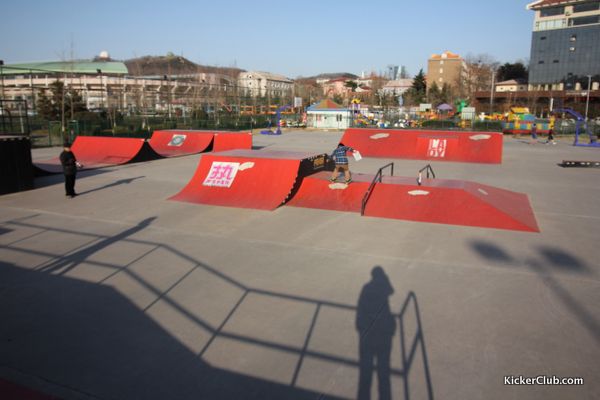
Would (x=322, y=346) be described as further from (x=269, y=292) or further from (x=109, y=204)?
(x=109, y=204)

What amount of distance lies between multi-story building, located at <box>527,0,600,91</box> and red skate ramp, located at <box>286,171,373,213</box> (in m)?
89.1

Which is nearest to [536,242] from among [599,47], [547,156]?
[547,156]

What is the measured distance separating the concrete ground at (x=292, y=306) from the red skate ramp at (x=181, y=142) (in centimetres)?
1500

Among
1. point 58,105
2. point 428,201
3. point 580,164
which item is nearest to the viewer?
point 428,201

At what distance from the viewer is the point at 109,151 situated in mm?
21812

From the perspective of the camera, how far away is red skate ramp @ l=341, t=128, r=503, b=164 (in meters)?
22.6

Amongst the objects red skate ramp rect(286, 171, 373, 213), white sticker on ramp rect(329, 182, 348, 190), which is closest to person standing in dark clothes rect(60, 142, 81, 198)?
red skate ramp rect(286, 171, 373, 213)

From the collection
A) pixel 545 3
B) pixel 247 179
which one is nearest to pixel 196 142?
pixel 247 179

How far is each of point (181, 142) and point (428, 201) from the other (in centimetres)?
1897

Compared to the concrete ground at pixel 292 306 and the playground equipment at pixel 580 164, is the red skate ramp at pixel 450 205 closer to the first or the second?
the concrete ground at pixel 292 306

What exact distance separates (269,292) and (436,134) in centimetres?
2092

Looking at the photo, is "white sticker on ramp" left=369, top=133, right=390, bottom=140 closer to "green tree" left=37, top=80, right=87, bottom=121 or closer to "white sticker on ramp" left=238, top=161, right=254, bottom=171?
"white sticker on ramp" left=238, top=161, right=254, bottom=171

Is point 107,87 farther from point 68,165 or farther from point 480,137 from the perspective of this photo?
point 480,137

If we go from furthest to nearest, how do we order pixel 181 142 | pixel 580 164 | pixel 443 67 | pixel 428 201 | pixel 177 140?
pixel 443 67 → pixel 177 140 → pixel 181 142 → pixel 580 164 → pixel 428 201
